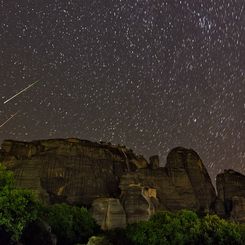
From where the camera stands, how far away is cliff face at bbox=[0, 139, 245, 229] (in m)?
82.4

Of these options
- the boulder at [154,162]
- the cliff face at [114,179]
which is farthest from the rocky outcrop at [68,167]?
the boulder at [154,162]

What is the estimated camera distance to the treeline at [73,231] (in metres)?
45.3

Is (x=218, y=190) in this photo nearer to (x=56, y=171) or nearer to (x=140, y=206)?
(x=140, y=206)

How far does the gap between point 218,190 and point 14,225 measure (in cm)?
7071

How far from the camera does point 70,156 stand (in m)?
98.8

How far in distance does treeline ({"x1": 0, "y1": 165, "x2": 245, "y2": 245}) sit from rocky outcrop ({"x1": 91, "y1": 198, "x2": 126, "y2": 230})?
53.8 feet

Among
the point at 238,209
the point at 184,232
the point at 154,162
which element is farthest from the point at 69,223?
the point at 154,162

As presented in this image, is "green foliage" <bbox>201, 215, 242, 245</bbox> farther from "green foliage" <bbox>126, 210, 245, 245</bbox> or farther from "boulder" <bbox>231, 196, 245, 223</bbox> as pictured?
"boulder" <bbox>231, 196, 245, 223</bbox>

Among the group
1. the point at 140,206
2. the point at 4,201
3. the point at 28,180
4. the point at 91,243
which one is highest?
the point at 28,180

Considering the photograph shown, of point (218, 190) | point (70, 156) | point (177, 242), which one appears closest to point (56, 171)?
point (70, 156)

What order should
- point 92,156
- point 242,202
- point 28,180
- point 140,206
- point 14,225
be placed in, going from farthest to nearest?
point 92,156 < point 242,202 < point 28,180 < point 140,206 < point 14,225

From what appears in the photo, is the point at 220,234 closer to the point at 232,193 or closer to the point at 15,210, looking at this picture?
the point at 15,210

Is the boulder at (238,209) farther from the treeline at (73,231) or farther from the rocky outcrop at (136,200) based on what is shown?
the treeline at (73,231)

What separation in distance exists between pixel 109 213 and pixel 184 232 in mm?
27871
